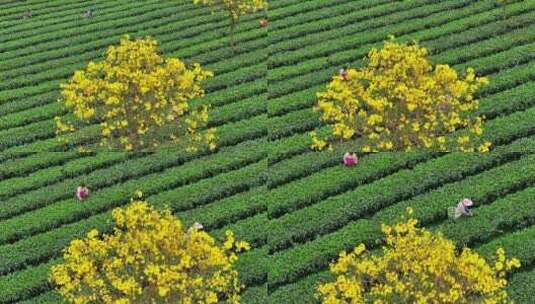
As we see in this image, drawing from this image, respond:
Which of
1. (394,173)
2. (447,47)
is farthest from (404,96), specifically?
(447,47)

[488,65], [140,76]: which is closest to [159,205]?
[140,76]

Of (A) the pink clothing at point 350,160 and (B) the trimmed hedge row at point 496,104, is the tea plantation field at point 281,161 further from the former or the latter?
(A) the pink clothing at point 350,160

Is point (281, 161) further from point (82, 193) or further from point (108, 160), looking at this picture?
point (82, 193)

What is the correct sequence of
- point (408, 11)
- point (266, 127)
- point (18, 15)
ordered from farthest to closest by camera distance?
point (18, 15)
point (408, 11)
point (266, 127)

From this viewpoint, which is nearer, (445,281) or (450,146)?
(445,281)

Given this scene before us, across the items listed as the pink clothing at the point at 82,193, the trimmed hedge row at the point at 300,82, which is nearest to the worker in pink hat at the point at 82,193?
the pink clothing at the point at 82,193

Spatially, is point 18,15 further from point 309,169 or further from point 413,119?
point 413,119
